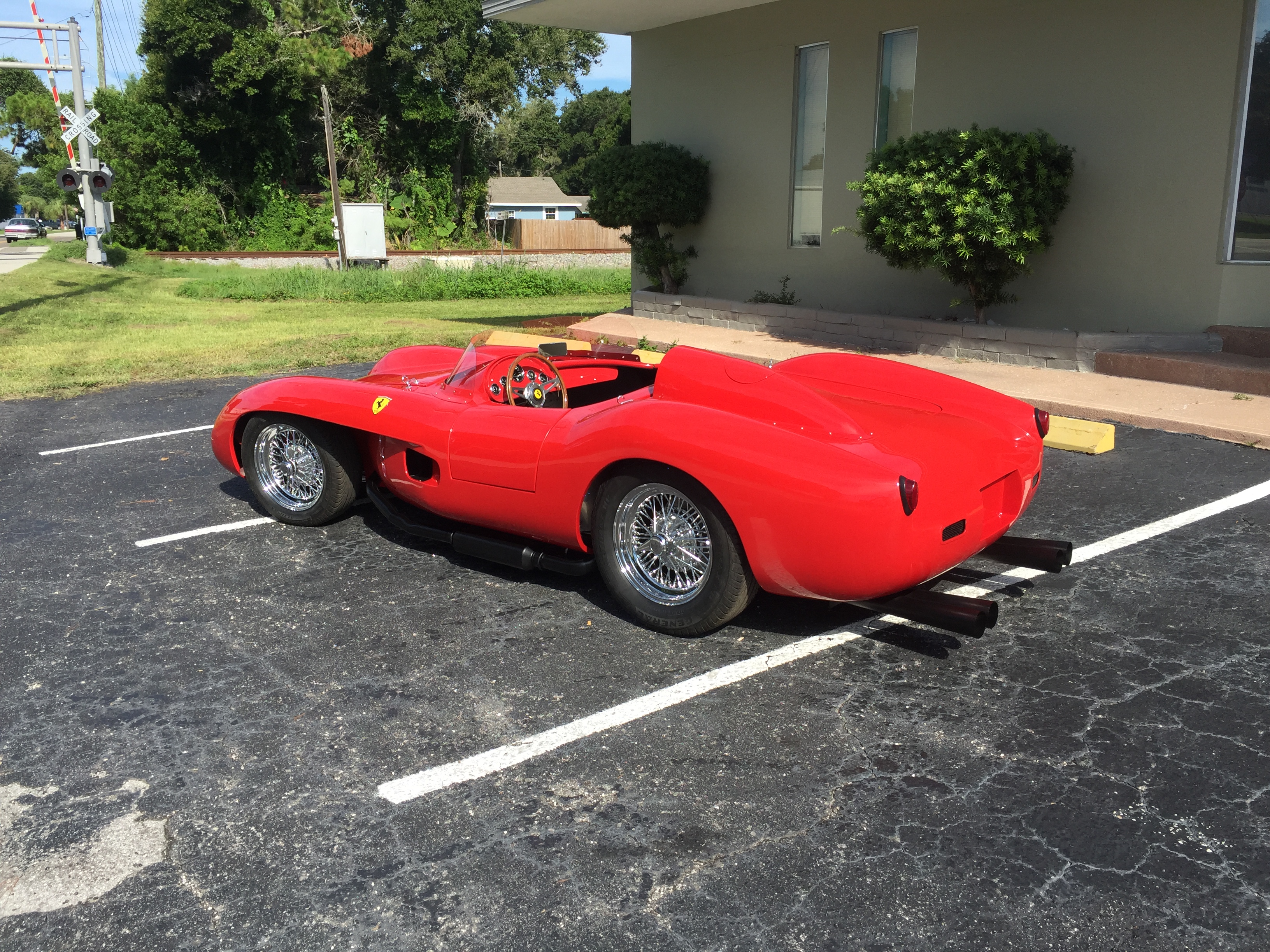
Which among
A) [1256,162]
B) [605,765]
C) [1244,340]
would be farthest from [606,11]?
[605,765]

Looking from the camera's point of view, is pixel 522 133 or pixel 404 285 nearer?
pixel 404 285

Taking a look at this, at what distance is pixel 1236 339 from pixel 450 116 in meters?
37.8

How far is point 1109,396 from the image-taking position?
866cm

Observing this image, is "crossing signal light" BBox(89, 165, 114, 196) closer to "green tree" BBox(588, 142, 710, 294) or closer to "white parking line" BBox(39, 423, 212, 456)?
"green tree" BBox(588, 142, 710, 294)

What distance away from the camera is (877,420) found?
409 cm

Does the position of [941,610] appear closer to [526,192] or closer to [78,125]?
[78,125]

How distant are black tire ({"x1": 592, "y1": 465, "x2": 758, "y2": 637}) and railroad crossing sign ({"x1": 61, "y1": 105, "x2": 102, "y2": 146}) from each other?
27470 millimetres

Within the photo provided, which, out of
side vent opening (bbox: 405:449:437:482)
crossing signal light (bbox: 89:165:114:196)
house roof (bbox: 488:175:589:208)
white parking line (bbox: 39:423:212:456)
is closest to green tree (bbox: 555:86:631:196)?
house roof (bbox: 488:175:589:208)

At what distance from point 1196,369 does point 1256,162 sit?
2.15m

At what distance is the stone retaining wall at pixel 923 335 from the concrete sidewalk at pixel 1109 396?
135 millimetres

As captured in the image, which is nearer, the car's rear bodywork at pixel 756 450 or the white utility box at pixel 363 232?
the car's rear bodywork at pixel 756 450

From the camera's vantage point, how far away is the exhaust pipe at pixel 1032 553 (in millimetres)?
4254

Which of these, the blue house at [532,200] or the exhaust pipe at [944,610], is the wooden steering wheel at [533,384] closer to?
the exhaust pipe at [944,610]

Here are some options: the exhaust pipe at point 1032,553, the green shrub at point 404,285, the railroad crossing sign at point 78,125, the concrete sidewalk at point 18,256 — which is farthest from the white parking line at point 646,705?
the railroad crossing sign at point 78,125
